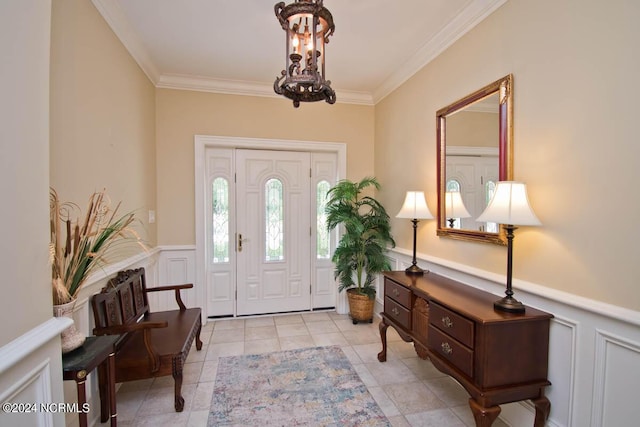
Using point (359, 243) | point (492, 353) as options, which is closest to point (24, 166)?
point (492, 353)

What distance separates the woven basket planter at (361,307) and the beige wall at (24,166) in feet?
9.49

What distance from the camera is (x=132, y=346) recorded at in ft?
7.06

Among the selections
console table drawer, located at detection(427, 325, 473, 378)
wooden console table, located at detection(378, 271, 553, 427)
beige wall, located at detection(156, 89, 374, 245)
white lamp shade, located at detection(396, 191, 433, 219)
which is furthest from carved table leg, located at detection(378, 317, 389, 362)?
beige wall, located at detection(156, 89, 374, 245)

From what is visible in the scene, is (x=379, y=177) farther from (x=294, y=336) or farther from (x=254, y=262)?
(x=294, y=336)

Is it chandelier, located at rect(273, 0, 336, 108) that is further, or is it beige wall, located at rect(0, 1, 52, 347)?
chandelier, located at rect(273, 0, 336, 108)

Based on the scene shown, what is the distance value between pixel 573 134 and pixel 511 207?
1.57ft

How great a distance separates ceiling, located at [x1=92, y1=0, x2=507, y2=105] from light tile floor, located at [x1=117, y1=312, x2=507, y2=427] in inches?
111

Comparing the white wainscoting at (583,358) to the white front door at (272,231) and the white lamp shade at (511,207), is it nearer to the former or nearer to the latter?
the white lamp shade at (511,207)

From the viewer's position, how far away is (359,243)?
3486mm

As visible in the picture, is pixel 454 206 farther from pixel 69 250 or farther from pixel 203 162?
pixel 203 162

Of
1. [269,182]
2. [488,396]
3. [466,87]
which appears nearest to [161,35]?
[269,182]

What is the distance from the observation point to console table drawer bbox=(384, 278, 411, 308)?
2.34m

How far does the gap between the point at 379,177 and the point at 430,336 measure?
7.35ft

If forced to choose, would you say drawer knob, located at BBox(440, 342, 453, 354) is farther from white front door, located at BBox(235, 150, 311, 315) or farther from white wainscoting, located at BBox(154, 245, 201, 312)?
white wainscoting, located at BBox(154, 245, 201, 312)
